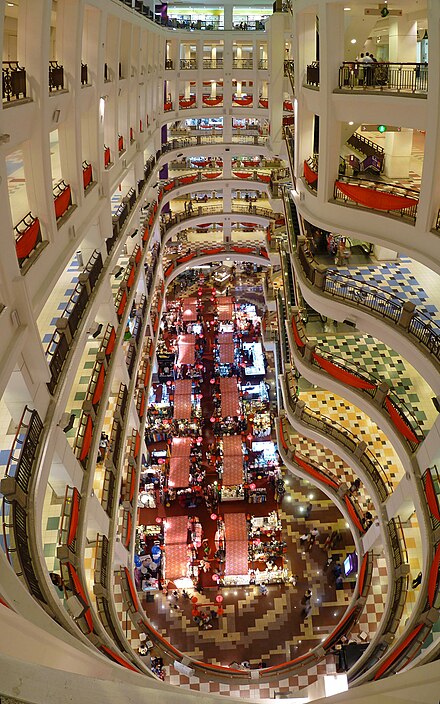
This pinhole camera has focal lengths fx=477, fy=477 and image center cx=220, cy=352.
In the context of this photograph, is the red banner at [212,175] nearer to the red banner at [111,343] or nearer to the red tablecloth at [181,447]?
the red tablecloth at [181,447]

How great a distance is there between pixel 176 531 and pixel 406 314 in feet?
37.5

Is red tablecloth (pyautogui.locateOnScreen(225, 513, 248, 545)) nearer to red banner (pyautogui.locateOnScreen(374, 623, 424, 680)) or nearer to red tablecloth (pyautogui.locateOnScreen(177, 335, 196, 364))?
red banner (pyautogui.locateOnScreen(374, 623, 424, 680))

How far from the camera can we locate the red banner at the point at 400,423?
33.9ft

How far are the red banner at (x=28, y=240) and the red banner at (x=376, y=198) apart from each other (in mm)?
6705

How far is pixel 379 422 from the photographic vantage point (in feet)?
38.1

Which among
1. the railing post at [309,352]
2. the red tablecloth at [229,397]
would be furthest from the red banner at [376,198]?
the red tablecloth at [229,397]

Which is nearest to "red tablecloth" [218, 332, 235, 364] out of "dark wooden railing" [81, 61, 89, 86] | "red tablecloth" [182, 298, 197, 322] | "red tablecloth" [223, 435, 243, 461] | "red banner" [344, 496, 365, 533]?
"red tablecloth" [182, 298, 197, 322]

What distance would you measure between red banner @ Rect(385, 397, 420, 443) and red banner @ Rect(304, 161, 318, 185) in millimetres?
5853

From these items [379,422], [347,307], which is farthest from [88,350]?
[379,422]

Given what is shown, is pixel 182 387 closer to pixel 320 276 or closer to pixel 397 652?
pixel 320 276

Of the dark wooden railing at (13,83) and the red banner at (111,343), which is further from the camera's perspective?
the red banner at (111,343)

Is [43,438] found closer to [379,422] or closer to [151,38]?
[379,422]

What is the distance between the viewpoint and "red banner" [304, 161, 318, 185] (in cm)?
1224

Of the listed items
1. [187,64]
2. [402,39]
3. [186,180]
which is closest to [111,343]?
[402,39]
